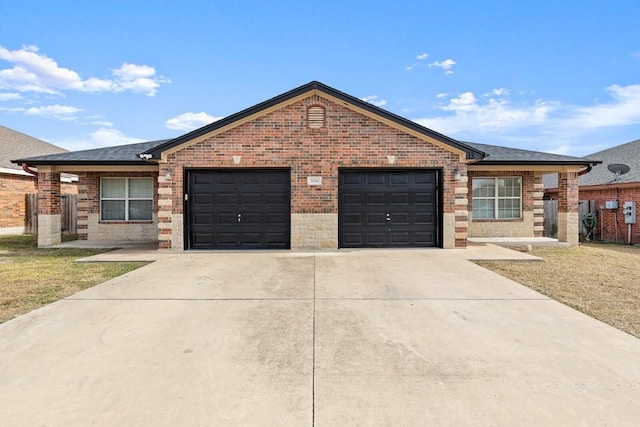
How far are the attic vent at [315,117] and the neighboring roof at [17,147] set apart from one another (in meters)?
16.8

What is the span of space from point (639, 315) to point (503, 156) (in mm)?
9530

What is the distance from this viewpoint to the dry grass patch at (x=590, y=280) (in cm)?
561

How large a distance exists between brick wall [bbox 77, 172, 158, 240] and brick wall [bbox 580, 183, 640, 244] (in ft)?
65.9

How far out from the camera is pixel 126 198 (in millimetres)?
15039

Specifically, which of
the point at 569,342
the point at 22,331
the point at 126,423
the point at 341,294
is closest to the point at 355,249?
the point at 341,294

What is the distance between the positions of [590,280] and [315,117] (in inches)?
335

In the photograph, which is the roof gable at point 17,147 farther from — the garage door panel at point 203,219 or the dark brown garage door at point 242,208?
the dark brown garage door at point 242,208

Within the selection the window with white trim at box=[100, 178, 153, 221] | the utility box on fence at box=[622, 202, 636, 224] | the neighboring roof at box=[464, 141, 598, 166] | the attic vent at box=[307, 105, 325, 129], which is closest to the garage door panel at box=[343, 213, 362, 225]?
the attic vent at box=[307, 105, 325, 129]

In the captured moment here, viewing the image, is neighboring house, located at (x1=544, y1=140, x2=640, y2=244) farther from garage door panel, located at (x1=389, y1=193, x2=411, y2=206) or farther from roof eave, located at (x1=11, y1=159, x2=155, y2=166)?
roof eave, located at (x1=11, y1=159, x2=155, y2=166)

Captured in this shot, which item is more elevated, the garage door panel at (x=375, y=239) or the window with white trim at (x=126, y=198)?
the window with white trim at (x=126, y=198)

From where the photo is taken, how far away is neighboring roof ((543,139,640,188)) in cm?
1681

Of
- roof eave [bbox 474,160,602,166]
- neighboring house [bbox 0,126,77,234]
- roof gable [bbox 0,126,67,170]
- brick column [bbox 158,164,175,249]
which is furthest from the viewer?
roof gable [bbox 0,126,67,170]

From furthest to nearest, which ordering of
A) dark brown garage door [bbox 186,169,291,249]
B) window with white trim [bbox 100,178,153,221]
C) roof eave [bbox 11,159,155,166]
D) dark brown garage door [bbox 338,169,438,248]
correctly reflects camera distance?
window with white trim [bbox 100,178,153,221]
roof eave [bbox 11,159,155,166]
dark brown garage door [bbox 338,169,438,248]
dark brown garage door [bbox 186,169,291,249]

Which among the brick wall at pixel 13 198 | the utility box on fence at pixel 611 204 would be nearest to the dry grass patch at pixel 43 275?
the brick wall at pixel 13 198
